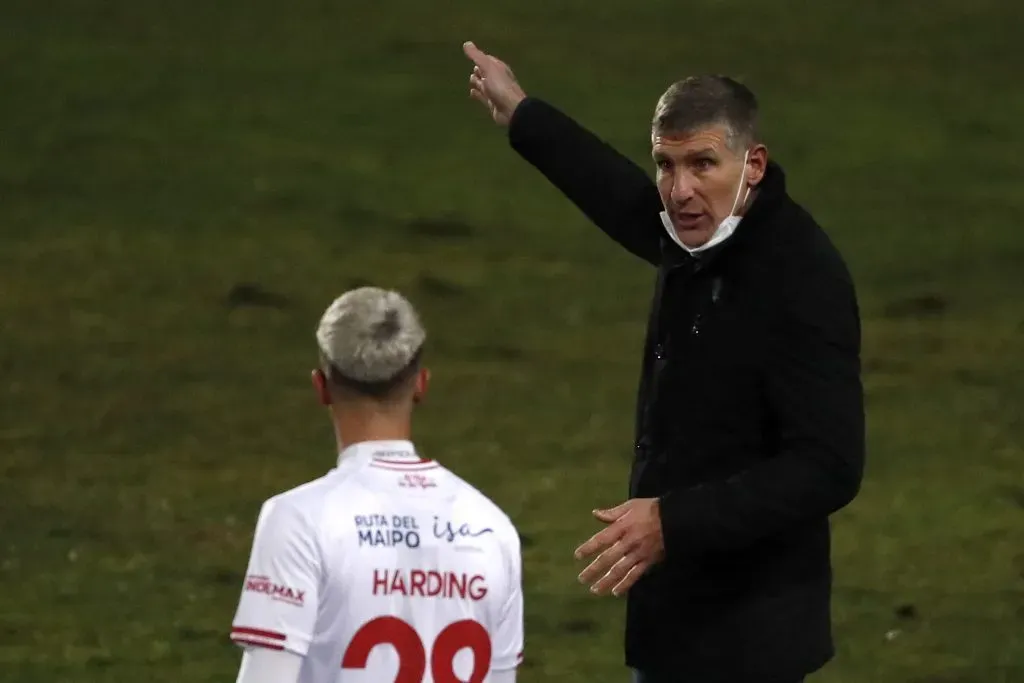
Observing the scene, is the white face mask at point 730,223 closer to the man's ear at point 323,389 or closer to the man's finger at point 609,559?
the man's finger at point 609,559

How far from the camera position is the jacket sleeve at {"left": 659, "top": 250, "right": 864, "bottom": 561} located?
4.07 meters

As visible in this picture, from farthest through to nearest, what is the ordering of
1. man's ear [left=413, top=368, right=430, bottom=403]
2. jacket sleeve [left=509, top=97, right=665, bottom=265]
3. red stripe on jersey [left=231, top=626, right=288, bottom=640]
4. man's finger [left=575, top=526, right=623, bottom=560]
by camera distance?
jacket sleeve [left=509, top=97, right=665, bottom=265] → man's finger [left=575, top=526, right=623, bottom=560] → man's ear [left=413, top=368, right=430, bottom=403] → red stripe on jersey [left=231, top=626, right=288, bottom=640]

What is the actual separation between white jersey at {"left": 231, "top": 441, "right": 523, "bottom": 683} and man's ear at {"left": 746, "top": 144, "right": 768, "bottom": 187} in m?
0.98

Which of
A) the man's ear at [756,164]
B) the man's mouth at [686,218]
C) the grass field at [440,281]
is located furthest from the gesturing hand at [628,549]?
the grass field at [440,281]

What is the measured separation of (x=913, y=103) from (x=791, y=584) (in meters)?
12.7

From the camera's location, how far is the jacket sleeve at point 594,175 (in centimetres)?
476

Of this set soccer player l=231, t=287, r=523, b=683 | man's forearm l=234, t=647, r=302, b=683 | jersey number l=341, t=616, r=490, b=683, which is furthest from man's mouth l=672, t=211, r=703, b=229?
man's forearm l=234, t=647, r=302, b=683

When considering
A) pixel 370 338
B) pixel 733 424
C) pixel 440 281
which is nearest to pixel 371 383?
pixel 370 338

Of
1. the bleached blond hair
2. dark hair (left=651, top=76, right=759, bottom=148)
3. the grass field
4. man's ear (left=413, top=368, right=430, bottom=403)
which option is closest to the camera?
the bleached blond hair

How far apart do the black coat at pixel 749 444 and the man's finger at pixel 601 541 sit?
98 millimetres

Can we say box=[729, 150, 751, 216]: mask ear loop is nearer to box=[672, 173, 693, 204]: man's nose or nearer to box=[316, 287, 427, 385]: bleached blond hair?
box=[672, 173, 693, 204]: man's nose

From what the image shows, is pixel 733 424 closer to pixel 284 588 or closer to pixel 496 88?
pixel 284 588

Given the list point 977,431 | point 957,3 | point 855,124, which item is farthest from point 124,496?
point 957,3

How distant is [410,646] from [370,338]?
0.52 meters
